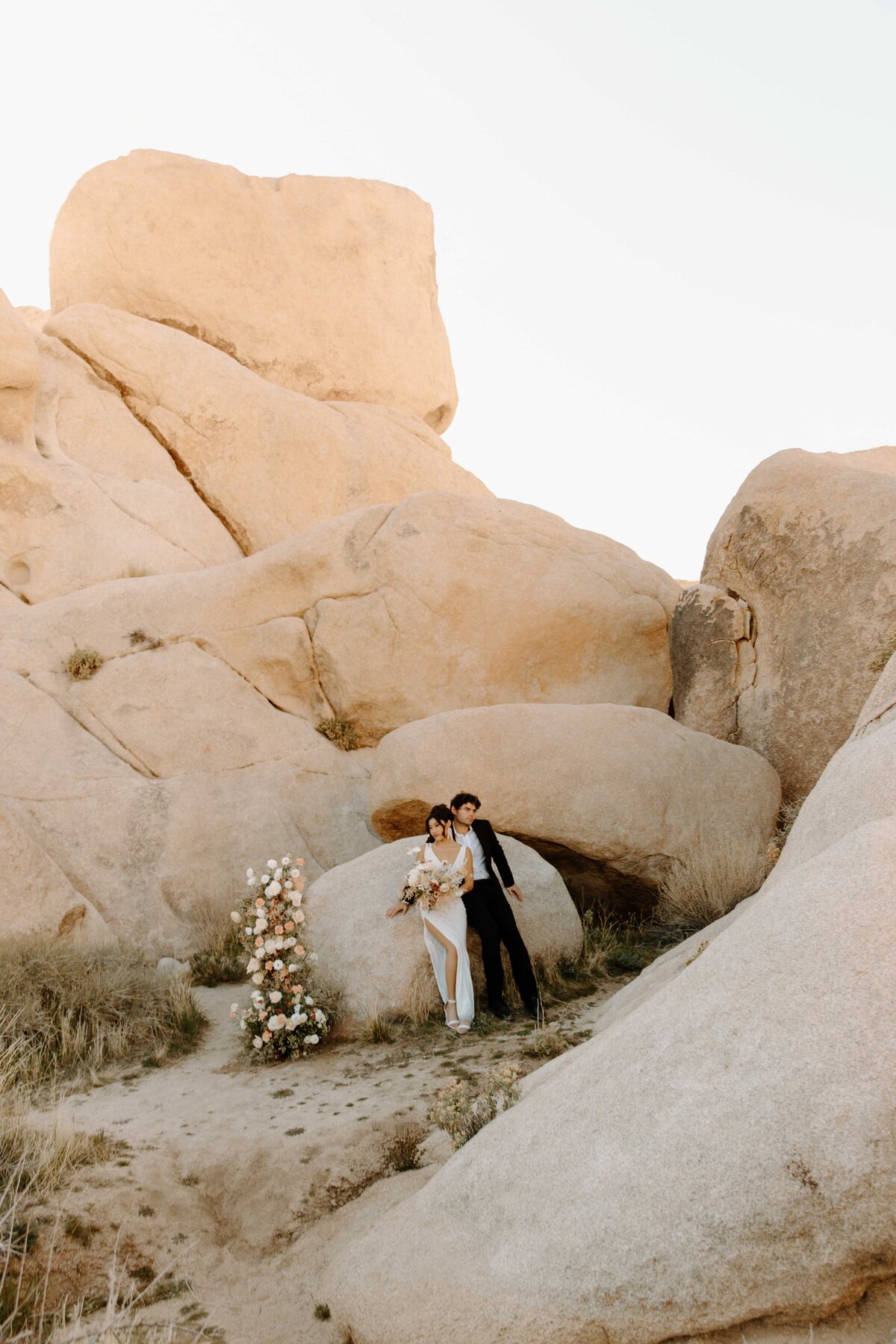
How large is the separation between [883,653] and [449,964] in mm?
4904

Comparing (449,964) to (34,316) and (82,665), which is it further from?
(34,316)

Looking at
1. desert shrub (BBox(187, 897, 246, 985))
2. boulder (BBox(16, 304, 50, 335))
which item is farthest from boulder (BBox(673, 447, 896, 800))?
boulder (BBox(16, 304, 50, 335))

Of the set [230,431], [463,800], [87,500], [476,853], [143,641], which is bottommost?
[476,853]

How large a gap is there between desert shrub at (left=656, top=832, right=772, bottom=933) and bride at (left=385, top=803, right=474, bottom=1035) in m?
2.49

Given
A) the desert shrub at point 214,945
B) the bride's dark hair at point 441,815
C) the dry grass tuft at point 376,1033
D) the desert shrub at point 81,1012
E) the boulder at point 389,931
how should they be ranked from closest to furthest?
the desert shrub at point 81,1012 < the dry grass tuft at point 376,1033 < the boulder at point 389,931 < the bride's dark hair at point 441,815 < the desert shrub at point 214,945

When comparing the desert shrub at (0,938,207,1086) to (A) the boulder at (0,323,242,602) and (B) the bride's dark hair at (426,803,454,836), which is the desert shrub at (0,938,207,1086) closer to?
(B) the bride's dark hair at (426,803,454,836)

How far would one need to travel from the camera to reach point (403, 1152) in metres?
5.08

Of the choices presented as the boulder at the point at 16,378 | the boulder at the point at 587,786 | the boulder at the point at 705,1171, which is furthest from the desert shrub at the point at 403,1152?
the boulder at the point at 16,378

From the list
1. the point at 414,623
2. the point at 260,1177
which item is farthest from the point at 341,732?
the point at 260,1177

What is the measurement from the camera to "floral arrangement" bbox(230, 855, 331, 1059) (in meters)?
7.15

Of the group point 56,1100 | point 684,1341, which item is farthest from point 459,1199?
point 56,1100

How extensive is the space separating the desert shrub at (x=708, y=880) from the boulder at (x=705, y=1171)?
5591 millimetres

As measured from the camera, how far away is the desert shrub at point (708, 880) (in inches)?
359

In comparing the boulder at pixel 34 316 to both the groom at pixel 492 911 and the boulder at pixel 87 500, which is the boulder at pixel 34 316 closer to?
the boulder at pixel 87 500
